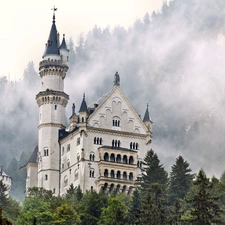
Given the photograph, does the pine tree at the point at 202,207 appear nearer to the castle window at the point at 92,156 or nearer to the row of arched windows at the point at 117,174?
the row of arched windows at the point at 117,174

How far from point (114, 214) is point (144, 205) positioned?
934cm

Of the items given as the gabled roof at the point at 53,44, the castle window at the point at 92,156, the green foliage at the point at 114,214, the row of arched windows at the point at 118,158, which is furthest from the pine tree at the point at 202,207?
the gabled roof at the point at 53,44

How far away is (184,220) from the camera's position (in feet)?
331

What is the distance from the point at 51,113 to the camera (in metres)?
153

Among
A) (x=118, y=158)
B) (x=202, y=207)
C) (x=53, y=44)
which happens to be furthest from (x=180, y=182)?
(x=53, y=44)

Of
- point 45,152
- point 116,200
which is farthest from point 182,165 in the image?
point 45,152

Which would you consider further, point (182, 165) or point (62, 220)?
point (182, 165)

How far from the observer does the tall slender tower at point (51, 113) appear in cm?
14988

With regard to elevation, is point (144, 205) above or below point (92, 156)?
below

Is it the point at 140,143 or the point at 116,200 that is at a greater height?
the point at 140,143

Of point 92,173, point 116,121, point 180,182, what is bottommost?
point 180,182

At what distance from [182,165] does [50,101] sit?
34.7 m

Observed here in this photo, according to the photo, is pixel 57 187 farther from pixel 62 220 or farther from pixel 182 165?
pixel 62 220

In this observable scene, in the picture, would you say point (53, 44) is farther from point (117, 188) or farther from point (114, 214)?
point (114, 214)
